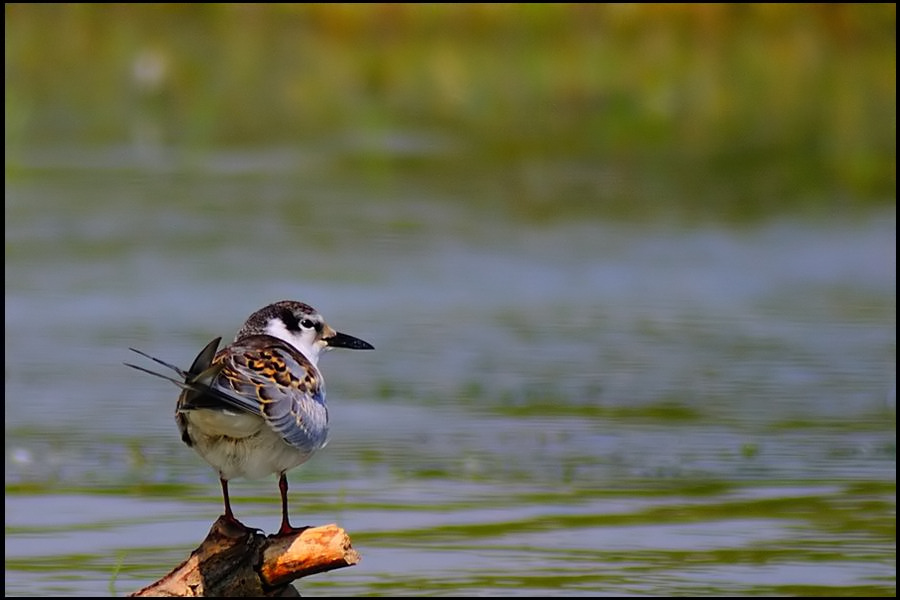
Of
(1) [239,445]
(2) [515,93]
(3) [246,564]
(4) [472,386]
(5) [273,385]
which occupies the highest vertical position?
(2) [515,93]

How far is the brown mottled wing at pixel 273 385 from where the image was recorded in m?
5.28

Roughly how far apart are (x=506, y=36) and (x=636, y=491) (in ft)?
46.1

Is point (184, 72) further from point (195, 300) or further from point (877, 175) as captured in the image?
point (195, 300)

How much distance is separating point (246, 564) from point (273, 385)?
17.3 inches

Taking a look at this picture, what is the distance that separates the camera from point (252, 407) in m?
5.27

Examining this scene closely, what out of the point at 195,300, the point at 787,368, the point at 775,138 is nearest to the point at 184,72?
the point at 775,138

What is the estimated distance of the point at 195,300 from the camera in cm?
1098

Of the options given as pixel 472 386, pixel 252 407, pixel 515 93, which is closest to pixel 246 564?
pixel 252 407

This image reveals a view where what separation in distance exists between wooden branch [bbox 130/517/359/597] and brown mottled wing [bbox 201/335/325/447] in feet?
0.90

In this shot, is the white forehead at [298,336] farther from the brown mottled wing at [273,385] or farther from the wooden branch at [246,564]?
the wooden branch at [246,564]

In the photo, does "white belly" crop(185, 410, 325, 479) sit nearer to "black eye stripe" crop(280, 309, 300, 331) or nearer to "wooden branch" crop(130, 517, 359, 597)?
"wooden branch" crop(130, 517, 359, 597)

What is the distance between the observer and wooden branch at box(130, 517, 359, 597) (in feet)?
17.4

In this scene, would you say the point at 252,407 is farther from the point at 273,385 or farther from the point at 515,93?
the point at 515,93

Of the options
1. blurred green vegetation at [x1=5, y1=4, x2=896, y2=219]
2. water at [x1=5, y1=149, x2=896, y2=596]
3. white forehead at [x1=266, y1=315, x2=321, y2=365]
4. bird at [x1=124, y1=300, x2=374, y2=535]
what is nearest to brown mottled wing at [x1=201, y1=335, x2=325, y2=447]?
bird at [x1=124, y1=300, x2=374, y2=535]
